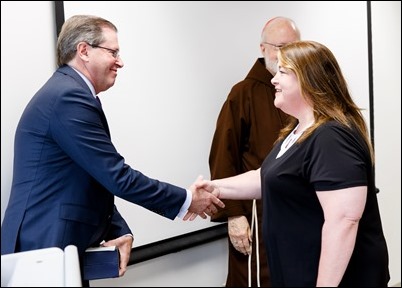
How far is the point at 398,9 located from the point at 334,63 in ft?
7.70

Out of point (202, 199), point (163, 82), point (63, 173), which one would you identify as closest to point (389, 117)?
point (163, 82)

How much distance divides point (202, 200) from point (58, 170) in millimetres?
507

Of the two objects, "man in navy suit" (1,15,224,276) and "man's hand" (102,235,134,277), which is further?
"man's hand" (102,235,134,277)

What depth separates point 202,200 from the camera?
169cm

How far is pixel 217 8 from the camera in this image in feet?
7.60

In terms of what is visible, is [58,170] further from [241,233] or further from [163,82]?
[241,233]

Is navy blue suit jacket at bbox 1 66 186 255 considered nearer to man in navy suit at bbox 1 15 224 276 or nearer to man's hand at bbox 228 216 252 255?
man in navy suit at bbox 1 15 224 276

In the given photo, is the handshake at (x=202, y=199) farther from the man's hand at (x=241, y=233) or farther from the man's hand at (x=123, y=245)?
the man's hand at (x=241, y=233)

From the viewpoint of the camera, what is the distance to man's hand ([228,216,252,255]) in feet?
6.87

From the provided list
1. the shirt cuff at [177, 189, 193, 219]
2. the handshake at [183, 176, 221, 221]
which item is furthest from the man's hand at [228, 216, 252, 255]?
the shirt cuff at [177, 189, 193, 219]

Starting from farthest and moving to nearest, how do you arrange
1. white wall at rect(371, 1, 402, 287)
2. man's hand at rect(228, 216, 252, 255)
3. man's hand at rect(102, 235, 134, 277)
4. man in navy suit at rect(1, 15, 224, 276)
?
1. white wall at rect(371, 1, 402, 287)
2. man's hand at rect(228, 216, 252, 255)
3. man's hand at rect(102, 235, 134, 277)
4. man in navy suit at rect(1, 15, 224, 276)

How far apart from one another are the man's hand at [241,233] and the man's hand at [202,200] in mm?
372

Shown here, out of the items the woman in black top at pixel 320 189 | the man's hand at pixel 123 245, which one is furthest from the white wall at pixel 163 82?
the woman in black top at pixel 320 189

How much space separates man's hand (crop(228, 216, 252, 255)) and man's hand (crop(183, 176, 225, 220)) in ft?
1.22
